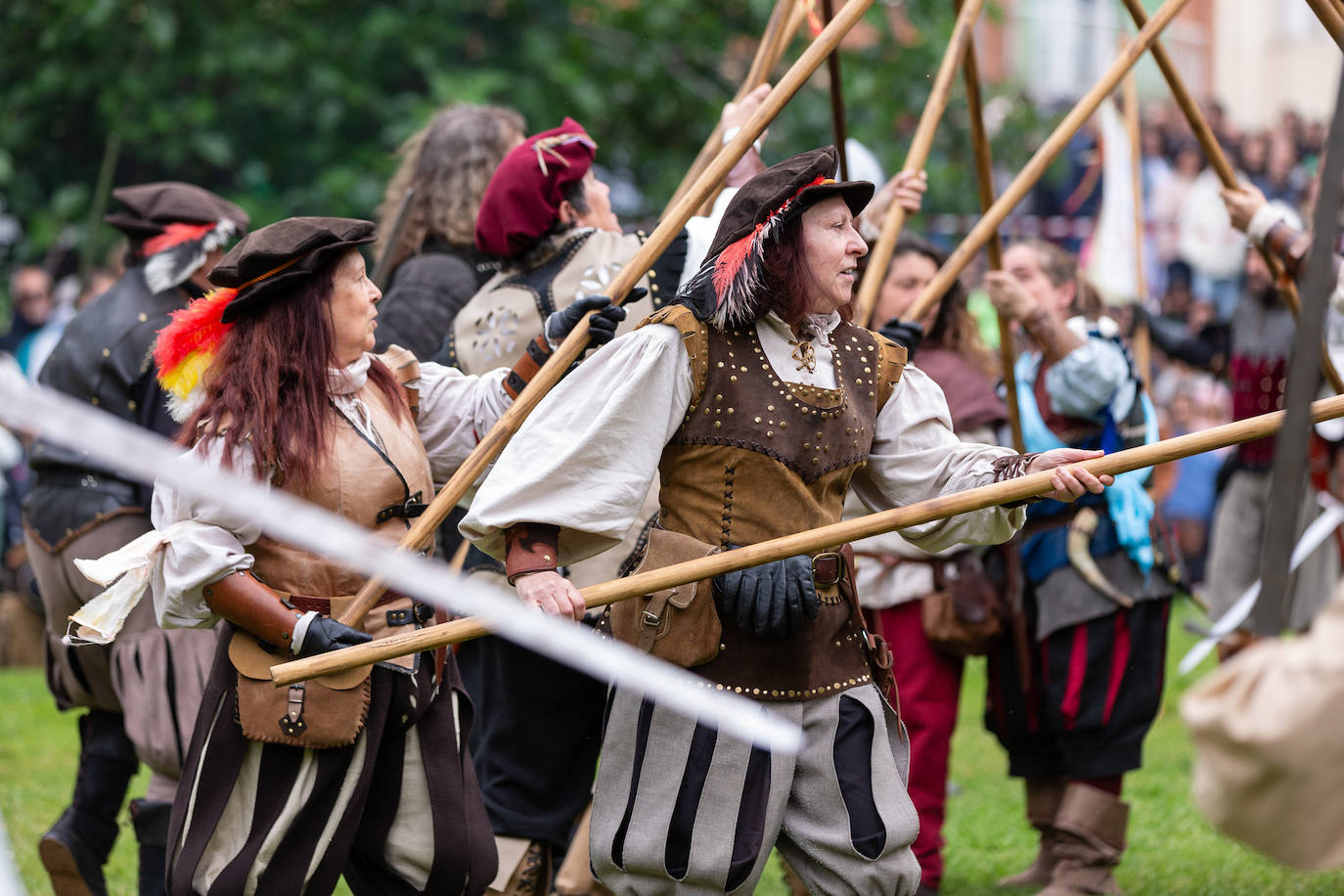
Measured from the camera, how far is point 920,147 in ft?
14.3

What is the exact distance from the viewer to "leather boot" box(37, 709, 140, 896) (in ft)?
14.4

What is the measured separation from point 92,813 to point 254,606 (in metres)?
1.70

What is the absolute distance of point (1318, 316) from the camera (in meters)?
2.21

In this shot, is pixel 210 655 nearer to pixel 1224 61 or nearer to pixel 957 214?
pixel 957 214

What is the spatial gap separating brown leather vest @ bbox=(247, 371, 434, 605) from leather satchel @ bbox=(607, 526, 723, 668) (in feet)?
1.75

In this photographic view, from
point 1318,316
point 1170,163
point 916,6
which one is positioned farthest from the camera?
point 1170,163

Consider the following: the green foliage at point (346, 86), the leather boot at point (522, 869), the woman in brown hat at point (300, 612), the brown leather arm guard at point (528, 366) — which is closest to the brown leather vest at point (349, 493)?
the woman in brown hat at point (300, 612)

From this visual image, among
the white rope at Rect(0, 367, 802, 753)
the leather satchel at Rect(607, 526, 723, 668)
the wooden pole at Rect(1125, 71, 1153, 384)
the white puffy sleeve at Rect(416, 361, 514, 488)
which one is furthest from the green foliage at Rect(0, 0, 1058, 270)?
the white rope at Rect(0, 367, 802, 753)

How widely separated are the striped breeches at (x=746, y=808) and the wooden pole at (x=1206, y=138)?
6.26ft

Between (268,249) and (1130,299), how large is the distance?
4439 millimetres

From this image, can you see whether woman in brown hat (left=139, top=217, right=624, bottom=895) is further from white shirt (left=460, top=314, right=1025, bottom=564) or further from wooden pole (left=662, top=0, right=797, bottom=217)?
wooden pole (left=662, top=0, right=797, bottom=217)

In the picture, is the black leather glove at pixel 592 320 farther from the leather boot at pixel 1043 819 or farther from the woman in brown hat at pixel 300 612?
the leather boot at pixel 1043 819

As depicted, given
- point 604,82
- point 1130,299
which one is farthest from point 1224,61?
point 1130,299

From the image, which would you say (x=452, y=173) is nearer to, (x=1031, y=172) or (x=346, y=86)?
(x=1031, y=172)
